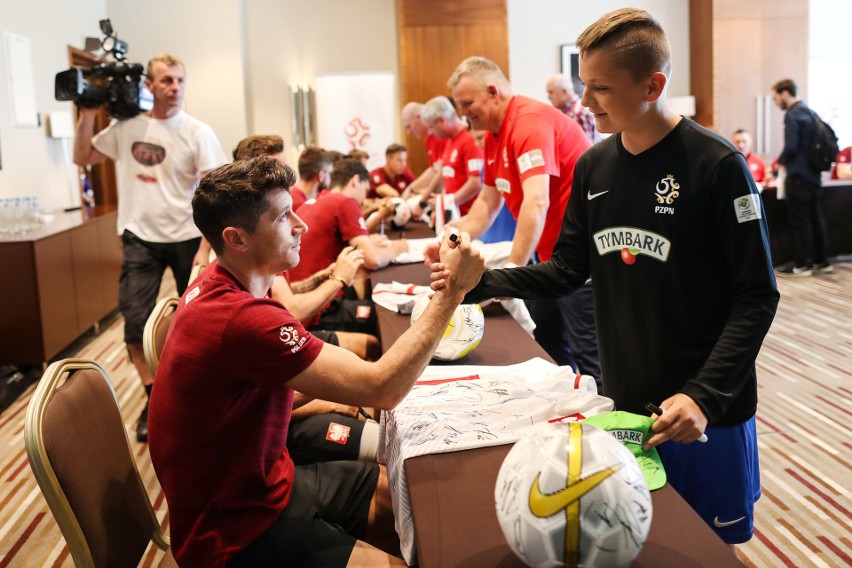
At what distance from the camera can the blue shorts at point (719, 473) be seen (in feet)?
5.13

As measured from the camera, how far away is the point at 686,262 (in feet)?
4.85

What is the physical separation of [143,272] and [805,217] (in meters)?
5.79

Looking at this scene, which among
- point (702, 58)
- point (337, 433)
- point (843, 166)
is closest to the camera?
point (337, 433)

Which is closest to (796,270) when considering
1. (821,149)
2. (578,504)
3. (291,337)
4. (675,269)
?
(821,149)

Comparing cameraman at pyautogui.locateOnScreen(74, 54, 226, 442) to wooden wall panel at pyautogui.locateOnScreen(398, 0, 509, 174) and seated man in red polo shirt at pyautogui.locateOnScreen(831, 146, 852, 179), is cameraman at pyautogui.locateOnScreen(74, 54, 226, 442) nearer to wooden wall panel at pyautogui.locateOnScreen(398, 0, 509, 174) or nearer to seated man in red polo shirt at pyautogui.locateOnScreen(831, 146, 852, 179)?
wooden wall panel at pyautogui.locateOnScreen(398, 0, 509, 174)

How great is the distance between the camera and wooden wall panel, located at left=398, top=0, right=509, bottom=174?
29.2 ft

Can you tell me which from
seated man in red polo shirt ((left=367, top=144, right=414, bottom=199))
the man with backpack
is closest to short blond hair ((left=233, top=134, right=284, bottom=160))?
seated man in red polo shirt ((left=367, top=144, right=414, bottom=199))

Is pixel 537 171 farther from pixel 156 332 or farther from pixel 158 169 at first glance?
pixel 158 169

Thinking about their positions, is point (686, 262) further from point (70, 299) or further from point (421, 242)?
point (70, 299)

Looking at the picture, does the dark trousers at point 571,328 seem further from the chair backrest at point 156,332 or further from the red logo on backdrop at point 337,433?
the chair backrest at point 156,332

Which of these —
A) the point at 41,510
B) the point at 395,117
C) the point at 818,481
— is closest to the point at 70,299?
the point at 41,510

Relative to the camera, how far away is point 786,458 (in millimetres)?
3160

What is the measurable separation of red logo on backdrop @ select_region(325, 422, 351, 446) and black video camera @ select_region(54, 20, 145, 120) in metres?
2.23

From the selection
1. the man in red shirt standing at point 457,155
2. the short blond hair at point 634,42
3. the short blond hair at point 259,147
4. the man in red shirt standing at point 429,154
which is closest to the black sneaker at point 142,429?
the short blond hair at point 259,147
